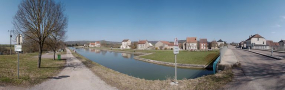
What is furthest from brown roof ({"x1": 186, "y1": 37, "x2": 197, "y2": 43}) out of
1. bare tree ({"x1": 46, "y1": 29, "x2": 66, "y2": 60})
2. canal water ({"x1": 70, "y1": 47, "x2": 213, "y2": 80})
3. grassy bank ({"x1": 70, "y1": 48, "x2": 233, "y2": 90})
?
grassy bank ({"x1": 70, "y1": 48, "x2": 233, "y2": 90})

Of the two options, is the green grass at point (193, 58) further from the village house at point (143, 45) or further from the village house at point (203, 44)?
the village house at point (143, 45)

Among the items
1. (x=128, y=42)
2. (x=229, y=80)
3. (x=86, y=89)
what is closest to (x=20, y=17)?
(x=86, y=89)

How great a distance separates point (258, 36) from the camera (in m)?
53.3

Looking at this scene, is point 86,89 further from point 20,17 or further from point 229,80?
point 20,17

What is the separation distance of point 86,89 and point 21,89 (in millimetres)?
2707

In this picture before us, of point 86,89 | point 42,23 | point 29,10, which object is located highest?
point 29,10

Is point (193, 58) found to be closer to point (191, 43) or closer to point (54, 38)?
point (54, 38)

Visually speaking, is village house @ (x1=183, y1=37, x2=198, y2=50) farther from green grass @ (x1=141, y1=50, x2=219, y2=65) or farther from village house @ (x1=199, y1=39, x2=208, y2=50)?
green grass @ (x1=141, y1=50, x2=219, y2=65)

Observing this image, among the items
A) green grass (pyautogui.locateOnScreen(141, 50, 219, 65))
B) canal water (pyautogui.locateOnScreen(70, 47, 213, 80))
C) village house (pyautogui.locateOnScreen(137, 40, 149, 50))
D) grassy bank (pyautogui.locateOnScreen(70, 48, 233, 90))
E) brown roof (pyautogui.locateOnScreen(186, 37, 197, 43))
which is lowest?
canal water (pyautogui.locateOnScreen(70, 47, 213, 80))

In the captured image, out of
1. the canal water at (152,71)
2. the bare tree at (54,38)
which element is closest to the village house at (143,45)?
the canal water at (152,71)

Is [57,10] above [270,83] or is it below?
above

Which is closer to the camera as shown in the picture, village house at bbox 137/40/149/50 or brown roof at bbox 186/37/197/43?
brown roof at bbox 186/37/197/43

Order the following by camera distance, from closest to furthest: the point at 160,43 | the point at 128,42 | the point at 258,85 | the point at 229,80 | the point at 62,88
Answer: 1. the point at 258,85
2. the point at 62,88
3. the point at 229,80
4. the point at 160,43
5. the point at 128,42

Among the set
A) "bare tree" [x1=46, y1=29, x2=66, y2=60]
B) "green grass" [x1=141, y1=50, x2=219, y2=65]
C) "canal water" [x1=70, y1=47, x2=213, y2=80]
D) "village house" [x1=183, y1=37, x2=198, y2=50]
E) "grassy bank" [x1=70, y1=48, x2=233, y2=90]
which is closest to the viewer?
"grassy bank" [x1=70, y1=48, x2=233, y2=90]
